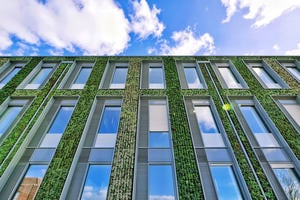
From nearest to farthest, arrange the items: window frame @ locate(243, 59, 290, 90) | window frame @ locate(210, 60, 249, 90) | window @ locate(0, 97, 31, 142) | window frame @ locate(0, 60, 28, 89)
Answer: window @ locate(0, 97, 31, 142) → window frame @ locate(243, 59, 290, 90) → window frame @ locate(210, 60, 249, 90) → window frame @ locate(0, 60, 28, 89)

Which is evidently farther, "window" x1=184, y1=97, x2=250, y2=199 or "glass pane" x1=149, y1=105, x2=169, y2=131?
"glass pane" x1=149, y1=105, x2=169, y2=131

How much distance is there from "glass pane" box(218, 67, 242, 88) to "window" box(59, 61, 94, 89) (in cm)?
978

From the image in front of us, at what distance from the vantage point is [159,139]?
11344mm

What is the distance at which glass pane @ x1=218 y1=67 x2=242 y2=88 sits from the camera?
14.8 meters

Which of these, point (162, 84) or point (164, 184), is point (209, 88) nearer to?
point (162, 84)

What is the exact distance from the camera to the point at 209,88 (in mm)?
13914

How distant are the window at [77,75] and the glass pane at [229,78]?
32.1 feet

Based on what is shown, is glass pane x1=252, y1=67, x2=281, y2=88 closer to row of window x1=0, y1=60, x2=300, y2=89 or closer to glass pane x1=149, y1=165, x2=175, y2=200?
row of window x1=0, y1=60, x2=300, y2=89

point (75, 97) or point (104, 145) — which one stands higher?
point (75, 97)

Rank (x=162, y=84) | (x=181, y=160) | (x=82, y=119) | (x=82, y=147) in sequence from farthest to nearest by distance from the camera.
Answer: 1. (x=162, y=84)
2. (x=82, y=119)
3. (x=82, y=147)
4. (x=181, y=160)

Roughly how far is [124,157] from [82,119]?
344cm

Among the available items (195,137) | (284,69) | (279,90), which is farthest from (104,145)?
(284,69)

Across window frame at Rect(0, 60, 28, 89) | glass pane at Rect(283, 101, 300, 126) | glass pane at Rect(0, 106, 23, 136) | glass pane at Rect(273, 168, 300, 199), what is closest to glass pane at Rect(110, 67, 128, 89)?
glass pane at Rect(0, 106, 23, 136)

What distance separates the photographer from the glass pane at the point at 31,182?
9.13m
